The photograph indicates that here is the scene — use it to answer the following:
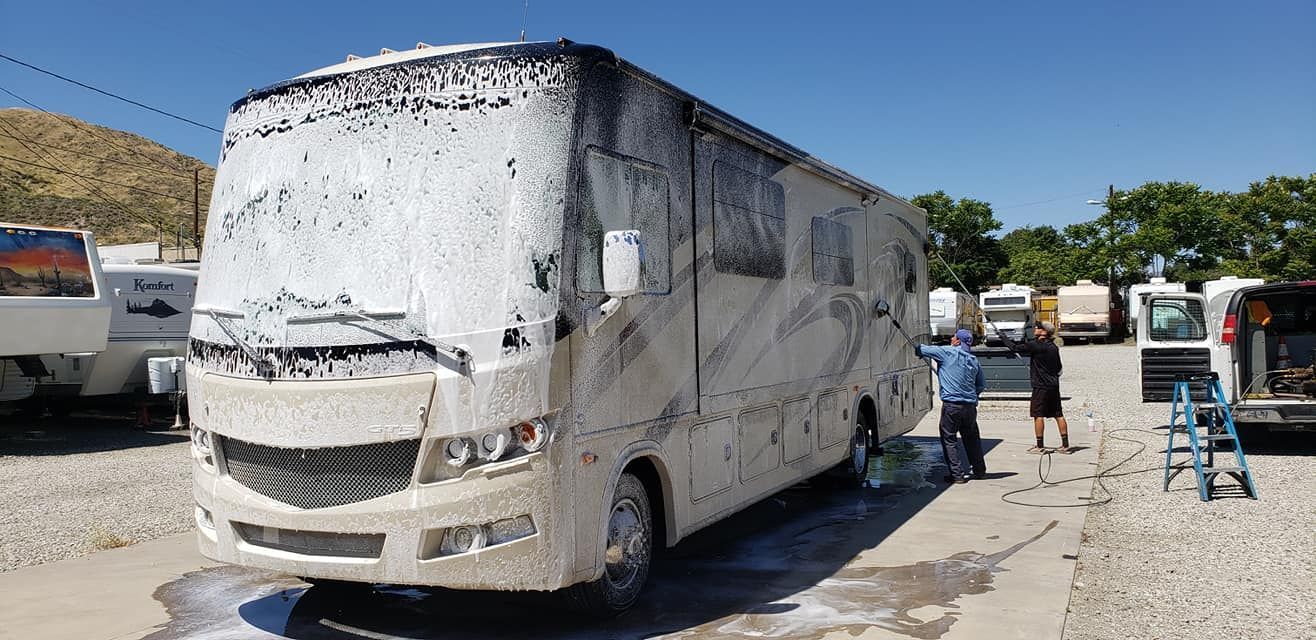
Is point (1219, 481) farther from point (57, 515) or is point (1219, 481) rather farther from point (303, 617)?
point (57, 515)

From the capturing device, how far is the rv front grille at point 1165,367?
52.5 ft

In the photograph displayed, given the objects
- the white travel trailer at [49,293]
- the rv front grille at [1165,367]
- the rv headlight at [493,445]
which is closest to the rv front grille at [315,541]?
the rv headlight at [493,445]

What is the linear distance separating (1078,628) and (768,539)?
2.84m

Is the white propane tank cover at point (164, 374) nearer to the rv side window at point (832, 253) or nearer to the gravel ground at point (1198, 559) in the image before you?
the rv side window at point (832, 253)

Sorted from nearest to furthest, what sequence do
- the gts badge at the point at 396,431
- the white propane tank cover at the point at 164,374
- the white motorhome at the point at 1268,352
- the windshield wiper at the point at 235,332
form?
1. the gts badge at the point at 396,431
2. the windshield wiper at the point at 235,332
3. the white motorhome at the point at 1268,352
4. the white propane tank cover at the point at 164,374

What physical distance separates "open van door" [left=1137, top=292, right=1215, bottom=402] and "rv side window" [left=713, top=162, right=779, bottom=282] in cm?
1098

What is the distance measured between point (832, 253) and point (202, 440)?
17.7 ft

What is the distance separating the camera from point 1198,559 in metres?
6.77

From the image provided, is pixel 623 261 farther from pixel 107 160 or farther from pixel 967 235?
pixel 107 160

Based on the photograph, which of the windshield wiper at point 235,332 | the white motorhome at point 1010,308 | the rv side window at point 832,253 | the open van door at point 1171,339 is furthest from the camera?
the white motorhome at point 1010,308

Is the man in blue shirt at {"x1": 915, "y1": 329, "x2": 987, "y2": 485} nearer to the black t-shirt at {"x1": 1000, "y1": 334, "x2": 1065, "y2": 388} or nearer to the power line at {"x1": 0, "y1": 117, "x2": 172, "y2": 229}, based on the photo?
the black t-shirt at {"x1": 1000, "y1": 334, "x2": 1065, "y2": 388}

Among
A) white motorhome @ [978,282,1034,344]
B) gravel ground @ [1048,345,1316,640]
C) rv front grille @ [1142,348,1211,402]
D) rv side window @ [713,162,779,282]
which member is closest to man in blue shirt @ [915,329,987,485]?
gravel ground @ [1048,345,1316,640]

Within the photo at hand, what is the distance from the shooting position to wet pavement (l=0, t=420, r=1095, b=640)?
538cm

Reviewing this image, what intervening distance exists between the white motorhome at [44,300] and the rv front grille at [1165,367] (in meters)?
16.0
